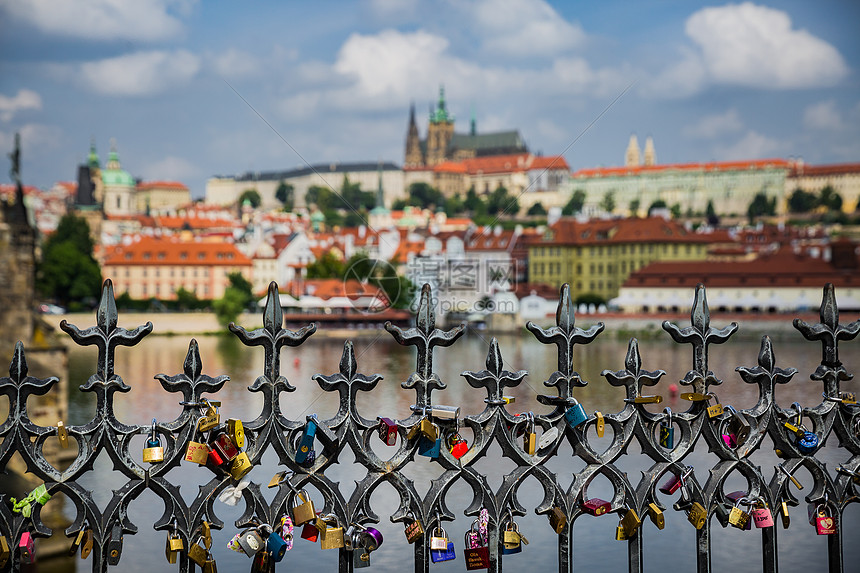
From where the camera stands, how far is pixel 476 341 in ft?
120

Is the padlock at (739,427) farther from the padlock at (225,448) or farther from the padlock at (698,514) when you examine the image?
the padlock at (225,448)

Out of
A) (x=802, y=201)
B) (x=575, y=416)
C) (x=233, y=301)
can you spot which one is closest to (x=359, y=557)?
(x=575, y=416)

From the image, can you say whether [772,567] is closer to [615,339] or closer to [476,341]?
[476,341]

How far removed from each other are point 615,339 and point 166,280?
3040cm

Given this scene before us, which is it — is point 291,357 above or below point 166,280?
below

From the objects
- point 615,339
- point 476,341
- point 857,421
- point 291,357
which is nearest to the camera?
point 857,421

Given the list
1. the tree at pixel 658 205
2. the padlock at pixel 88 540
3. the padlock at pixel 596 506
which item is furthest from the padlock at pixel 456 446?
the tree at pixel 658 205

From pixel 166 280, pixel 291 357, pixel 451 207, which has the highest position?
pixel 451 207

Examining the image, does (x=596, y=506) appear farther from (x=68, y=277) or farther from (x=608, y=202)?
(x=608, y=202)

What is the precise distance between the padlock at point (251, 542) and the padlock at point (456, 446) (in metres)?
0.48

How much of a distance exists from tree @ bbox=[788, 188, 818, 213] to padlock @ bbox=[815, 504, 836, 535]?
3975 inches

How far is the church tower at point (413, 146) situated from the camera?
13438 cm

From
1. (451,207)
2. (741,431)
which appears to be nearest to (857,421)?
(741,431)

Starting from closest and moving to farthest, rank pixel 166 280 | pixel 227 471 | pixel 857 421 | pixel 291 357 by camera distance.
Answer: pixel 227 471, pixel 857 421, pixel 291 357, pixel 166 280
